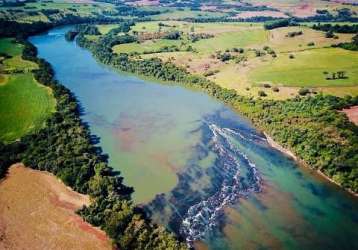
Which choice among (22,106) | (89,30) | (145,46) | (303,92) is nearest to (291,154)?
(303,92)

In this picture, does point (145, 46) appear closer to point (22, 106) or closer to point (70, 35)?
point (70, 35)

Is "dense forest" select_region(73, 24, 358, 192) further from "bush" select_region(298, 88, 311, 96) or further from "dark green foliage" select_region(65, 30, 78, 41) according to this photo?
"dark green foliage" select_region(65, 30, 78, 41)

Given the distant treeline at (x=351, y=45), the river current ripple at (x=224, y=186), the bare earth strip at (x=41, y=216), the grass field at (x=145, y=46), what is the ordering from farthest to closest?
the grass field at (x=145, y=46) → the distant treeline at (x=351, y=45) → the river current ripple at (x=224, y=186) → the bare earth strip at (x=41, y=216)

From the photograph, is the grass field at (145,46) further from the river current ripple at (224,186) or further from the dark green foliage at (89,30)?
the river current ripple at (224,186)

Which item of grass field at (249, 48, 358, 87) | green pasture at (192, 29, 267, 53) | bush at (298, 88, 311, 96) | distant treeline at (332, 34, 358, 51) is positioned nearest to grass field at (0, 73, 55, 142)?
grass field at (249, 48, 358, 87)

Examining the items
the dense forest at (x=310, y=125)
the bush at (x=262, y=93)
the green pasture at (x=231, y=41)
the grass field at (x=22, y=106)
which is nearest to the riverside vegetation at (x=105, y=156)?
the dense forest at (x=310, y=125)

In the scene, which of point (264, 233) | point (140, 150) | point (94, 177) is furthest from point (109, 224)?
point (140, 150)
